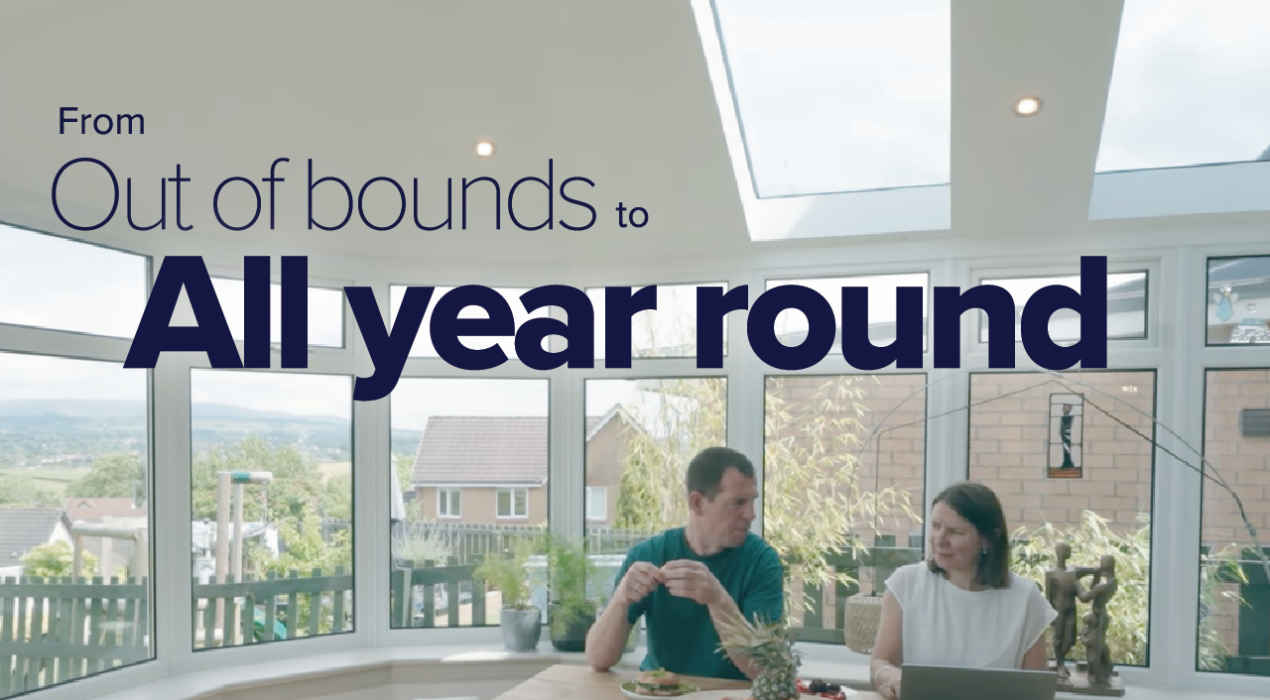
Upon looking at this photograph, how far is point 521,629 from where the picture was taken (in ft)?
15.2

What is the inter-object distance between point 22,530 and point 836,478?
3407 millimetres

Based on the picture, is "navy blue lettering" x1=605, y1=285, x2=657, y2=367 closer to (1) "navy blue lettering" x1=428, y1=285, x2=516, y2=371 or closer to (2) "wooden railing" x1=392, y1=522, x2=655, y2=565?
(1) "navy blue lettering" x1=428, y1=285, x2=516, y2=371

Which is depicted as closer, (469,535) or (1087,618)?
(1087,618)

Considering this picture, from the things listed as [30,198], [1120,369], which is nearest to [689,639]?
[1120,369]

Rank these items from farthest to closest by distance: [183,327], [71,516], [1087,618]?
[183,327], [71,516], [1087,618]

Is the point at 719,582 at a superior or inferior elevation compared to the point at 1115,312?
inferior

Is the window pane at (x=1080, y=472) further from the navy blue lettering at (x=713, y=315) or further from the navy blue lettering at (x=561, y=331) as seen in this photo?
the navy blue lettering at (x=561, y=331)

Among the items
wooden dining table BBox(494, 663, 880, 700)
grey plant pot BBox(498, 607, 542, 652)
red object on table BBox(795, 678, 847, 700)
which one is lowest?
grey plant pot BBox(498, 607, 542, 652)

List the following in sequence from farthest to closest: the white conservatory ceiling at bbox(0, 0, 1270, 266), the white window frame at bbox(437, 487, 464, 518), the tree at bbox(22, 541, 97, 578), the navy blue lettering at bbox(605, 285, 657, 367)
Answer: the white window frame at bbox(437, 487, 464, 518)
the navy blue lettering at bbox(605, 285, 657, 367)
the tree at bbox(22, 541, 97, 578)
the white conservatory ceiling at bbox(0, 0, 1270, 266)

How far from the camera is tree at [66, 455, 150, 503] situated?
397cm

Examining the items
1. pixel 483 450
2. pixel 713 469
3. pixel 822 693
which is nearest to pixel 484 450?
pixel 483 450

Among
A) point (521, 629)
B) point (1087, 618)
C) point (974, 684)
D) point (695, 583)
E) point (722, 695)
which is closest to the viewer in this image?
point (974, 684)

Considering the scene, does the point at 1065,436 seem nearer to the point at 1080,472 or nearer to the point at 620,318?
the point at 1080,472

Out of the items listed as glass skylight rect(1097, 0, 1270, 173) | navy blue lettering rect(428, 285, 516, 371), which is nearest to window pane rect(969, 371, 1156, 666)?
glass skylight rect(1097, 0, 1270, 173)
